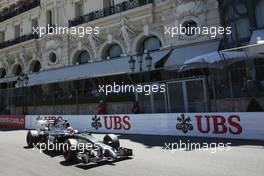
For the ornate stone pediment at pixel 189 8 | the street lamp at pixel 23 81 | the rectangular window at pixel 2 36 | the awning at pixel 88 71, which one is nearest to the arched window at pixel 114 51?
the awning at pixel 88 71

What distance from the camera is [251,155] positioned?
27.8 feet

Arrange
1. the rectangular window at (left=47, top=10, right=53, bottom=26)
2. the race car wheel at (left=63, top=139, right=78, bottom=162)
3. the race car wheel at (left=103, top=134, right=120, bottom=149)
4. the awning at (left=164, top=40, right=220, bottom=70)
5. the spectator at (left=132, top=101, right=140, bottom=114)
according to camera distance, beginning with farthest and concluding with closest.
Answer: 1. the rectangular window at (left=47, top=10, right=53, bottom=26)
2. the spectator at (left=132, top=101, right=140, bottom=114)
3. the awning at (left=164, top=40, right=220, bottom=70)
4. the race car wheel at (left=103, top=134, right=120, bottom=149)
5. the race car wheel at (left=63, top=139, right=78, bottom=162)

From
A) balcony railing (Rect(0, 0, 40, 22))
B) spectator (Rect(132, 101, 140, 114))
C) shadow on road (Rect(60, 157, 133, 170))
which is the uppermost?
balcony railing (Rect(0, 0, 40, 22))

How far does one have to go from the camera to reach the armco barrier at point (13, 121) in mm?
22094

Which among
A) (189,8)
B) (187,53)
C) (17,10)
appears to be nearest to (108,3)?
(189,8)

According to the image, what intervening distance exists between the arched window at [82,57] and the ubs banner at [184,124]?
8860 mm

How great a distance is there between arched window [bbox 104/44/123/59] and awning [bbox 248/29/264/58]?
455 inches

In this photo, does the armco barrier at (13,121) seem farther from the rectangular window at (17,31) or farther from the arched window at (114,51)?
the rectangular window at (17,31)

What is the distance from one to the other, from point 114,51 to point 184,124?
12.4m

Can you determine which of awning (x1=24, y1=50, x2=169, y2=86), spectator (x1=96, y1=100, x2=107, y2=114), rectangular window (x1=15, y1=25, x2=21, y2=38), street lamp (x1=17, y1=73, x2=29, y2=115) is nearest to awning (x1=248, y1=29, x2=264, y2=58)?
awning (x1=24, y1=50, x2=169, y2=86)

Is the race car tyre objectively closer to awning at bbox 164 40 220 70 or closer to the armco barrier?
awning at bbox 164 40 220 70

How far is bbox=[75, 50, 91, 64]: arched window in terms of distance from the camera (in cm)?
2582

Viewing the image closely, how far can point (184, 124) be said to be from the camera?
13.3m

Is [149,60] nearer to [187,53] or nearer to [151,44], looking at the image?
[187,53]
